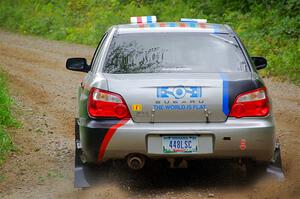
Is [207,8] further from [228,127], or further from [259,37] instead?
[228,127]

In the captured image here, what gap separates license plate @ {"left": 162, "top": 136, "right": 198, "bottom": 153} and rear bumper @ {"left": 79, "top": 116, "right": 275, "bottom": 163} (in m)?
0.04

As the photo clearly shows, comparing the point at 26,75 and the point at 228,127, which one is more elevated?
the point at 228,127

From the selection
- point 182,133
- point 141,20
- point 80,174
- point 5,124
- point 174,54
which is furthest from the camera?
point 5,124

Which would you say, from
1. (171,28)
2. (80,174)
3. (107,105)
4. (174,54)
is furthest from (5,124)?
(107,105)

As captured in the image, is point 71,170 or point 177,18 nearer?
point 71,170

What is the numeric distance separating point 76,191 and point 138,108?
119 centimetres

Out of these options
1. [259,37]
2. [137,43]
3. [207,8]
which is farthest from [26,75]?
[137,43]

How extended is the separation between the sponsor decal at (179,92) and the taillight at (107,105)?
32cm

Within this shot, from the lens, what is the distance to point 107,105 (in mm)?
5656

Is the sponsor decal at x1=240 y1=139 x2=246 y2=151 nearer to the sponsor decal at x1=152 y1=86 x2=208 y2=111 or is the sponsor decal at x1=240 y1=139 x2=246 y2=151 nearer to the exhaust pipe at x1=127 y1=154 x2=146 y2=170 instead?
the sponsor decal at x1=152 y1=86 x2=208 y2=111

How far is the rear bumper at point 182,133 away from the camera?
5551 mm

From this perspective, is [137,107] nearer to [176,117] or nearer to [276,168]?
[176,117]

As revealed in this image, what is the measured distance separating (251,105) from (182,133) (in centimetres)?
63

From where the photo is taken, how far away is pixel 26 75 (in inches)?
604
